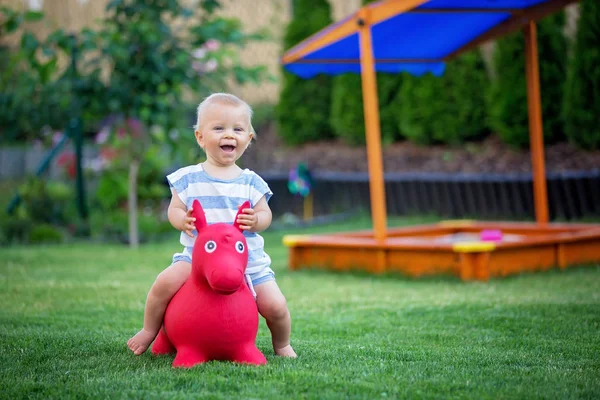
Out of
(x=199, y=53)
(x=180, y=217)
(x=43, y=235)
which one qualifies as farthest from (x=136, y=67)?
(x=180, y=217)

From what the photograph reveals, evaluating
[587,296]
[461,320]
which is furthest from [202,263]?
[587,296]

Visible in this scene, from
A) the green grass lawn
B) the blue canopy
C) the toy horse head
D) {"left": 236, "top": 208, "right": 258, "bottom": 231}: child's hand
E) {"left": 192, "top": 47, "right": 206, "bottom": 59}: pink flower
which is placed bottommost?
the green grass lawn

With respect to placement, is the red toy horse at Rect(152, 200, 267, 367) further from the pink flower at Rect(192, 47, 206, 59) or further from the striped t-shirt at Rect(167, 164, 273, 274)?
the pink flower at Rect(192, 47, 206, 59)

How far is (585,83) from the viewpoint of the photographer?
32.1ft

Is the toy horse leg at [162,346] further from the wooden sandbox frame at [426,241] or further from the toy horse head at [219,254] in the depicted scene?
the wooden sandbox frame at [426,241]

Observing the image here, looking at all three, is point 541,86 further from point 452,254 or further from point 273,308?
point 273,308

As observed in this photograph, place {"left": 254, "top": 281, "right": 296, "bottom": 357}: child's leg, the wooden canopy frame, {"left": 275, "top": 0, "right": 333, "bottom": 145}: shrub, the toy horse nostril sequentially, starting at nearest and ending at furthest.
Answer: the toy horse nostril
{"left": 254, "top": 281, "right": 296, "bottom": 357}: child's leg
the wooden canopy frame
{"left": 275, "top": 0, "right": 333, "bottom": 145}: shrub

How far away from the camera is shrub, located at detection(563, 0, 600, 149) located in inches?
383

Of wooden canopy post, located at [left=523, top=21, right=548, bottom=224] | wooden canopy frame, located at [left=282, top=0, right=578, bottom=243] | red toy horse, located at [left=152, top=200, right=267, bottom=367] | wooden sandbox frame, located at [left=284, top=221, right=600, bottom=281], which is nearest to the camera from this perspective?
red toy horse, located at [left=152, top=200, right=267, bottom=367]

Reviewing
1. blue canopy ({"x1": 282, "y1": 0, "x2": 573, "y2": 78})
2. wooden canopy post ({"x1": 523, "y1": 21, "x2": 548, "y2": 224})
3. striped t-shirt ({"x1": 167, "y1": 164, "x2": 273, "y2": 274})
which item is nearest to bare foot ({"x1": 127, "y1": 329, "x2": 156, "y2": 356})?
striped t-shirt ({"x1": 167, "y1": 164, "x2": 273, "y2": 274})

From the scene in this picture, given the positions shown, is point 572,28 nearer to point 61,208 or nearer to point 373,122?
point 373,122

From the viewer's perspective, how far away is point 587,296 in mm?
5090

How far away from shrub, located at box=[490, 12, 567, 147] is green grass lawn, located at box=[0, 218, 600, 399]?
14.1ft

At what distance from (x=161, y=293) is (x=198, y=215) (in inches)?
14.6
